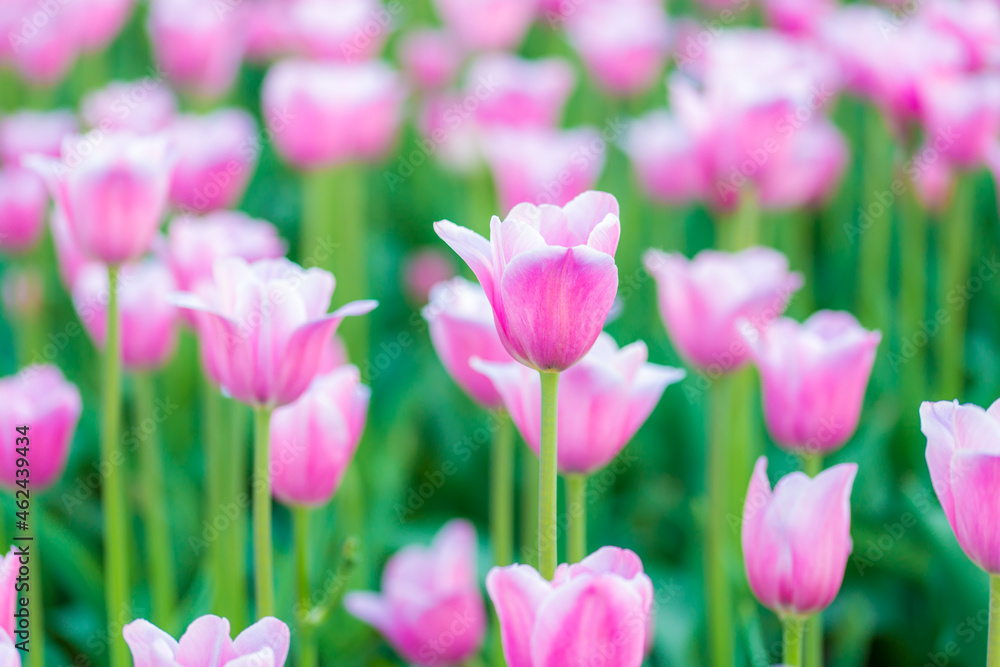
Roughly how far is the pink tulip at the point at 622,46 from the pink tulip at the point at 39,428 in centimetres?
145

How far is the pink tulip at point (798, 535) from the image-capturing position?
76cm

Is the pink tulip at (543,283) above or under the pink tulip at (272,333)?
above

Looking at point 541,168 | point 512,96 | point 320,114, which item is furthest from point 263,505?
point 512,96

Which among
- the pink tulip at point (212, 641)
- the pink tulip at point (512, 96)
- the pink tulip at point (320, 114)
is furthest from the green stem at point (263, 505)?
the pink tulip at point (512, 96)

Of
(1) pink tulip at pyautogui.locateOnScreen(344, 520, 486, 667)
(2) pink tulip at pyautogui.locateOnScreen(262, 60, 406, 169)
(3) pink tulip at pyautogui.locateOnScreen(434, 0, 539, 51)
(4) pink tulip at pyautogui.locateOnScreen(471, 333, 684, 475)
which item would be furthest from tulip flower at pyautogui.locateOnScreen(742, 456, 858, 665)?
(3) pink tulip at pyautogui.locateOnScreen(434, 0, 539, 51)

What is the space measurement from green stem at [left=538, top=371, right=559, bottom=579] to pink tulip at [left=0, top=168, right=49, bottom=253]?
127cm

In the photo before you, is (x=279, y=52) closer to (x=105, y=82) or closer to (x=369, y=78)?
(x=105, y=82)

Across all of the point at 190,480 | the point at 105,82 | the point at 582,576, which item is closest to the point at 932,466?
the point at 582,576

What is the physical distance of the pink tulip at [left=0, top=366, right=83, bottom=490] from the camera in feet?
3.39

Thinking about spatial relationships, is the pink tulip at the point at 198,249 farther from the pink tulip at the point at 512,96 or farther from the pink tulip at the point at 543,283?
the pink tulip at the point at 512,96

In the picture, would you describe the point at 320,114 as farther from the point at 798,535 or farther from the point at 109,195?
the point at 798,535

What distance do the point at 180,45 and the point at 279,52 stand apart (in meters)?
0.73

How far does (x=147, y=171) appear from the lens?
1038 mm

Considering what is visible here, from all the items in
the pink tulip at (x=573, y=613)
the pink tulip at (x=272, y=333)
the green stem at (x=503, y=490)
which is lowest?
the green stem at (x=503, y=490)
